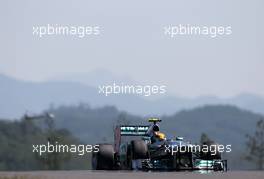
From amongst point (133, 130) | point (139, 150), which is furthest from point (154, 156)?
point (133, 130)

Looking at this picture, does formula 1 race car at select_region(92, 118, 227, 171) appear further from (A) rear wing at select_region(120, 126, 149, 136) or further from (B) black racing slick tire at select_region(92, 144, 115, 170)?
(A) rear wing at select_region(120, 126, 149, 136)

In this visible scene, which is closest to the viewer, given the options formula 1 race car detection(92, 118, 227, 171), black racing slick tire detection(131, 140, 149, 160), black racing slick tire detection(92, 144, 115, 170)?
black racing slick tire detection(131, 140, 149, 160)

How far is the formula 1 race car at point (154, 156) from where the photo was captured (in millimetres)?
42531

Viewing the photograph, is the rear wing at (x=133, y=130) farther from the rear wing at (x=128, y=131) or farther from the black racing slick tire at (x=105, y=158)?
the black racing slick tire at (x=105, y=158)

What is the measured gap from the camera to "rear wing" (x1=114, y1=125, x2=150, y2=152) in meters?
48.1

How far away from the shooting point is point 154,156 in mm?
44094

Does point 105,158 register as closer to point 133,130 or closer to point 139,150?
point 133,130

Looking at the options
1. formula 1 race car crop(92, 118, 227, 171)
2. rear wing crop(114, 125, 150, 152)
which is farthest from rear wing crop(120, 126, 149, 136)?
formula 1 race car crop(92, 118, 227, 171)

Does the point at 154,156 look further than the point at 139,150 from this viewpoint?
Yes

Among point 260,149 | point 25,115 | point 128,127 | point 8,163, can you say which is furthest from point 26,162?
point 128,127

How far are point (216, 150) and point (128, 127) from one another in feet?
16.2

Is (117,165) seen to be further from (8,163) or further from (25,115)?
(25,115)

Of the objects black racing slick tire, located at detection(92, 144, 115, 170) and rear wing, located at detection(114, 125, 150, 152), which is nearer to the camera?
black racing slick tire, located at detection(92, 144, 115, 170)

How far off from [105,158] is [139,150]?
3.64 meters
